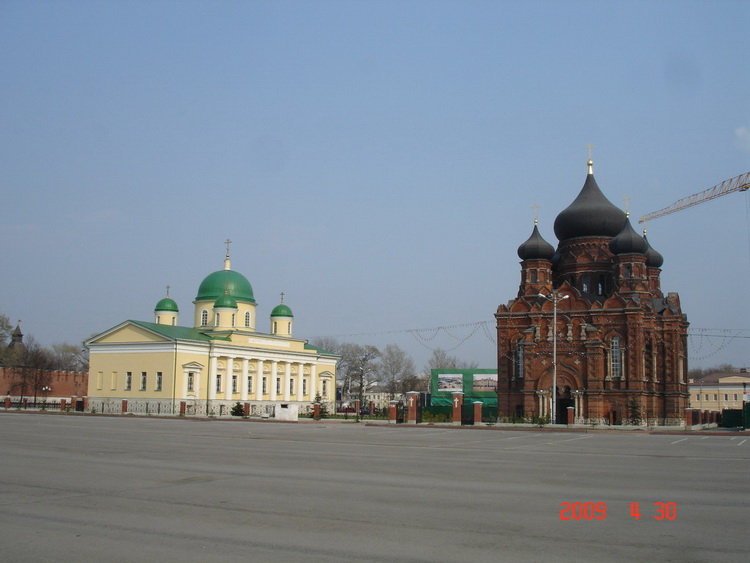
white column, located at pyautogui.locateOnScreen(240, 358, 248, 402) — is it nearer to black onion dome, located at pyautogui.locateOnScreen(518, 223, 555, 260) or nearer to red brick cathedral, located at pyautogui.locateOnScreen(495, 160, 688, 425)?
red brick cathedral, located at pyautogui.locateOnScreen(495, 160, 688, 425)

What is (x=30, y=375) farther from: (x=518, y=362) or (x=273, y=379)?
(x=518, y=362)

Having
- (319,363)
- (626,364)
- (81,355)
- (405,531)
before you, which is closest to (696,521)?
(405,531)

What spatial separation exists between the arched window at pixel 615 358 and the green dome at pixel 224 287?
37.7 meters

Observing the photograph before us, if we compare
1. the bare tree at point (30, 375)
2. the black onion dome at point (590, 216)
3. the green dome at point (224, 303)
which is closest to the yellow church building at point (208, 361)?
the green dome at point (224, 303)

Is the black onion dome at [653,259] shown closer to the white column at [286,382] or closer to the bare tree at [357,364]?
the white column at [286,382]

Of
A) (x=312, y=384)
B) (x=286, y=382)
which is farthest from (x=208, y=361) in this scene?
(x=312, y=384)

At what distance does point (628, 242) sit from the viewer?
57031 millimetres

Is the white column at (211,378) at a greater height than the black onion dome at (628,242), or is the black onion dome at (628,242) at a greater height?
the black onion dome at (628,242)

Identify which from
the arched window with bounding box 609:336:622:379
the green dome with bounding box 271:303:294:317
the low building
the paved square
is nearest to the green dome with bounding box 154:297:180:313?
the green dome with bounding box 271:303:294:317

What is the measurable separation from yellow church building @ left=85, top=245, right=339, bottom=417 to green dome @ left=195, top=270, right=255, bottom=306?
0.33 ft

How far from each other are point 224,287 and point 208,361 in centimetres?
1034

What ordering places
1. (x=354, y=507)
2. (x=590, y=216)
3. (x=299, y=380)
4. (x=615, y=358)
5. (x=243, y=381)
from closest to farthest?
(x=354, y=507) → (x=615, y=358) → (x=590, y=216) → (x=243, y=381) → (x=299, y=380)

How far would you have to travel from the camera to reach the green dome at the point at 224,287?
7669 cm

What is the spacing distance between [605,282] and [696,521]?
5282 centimetres
